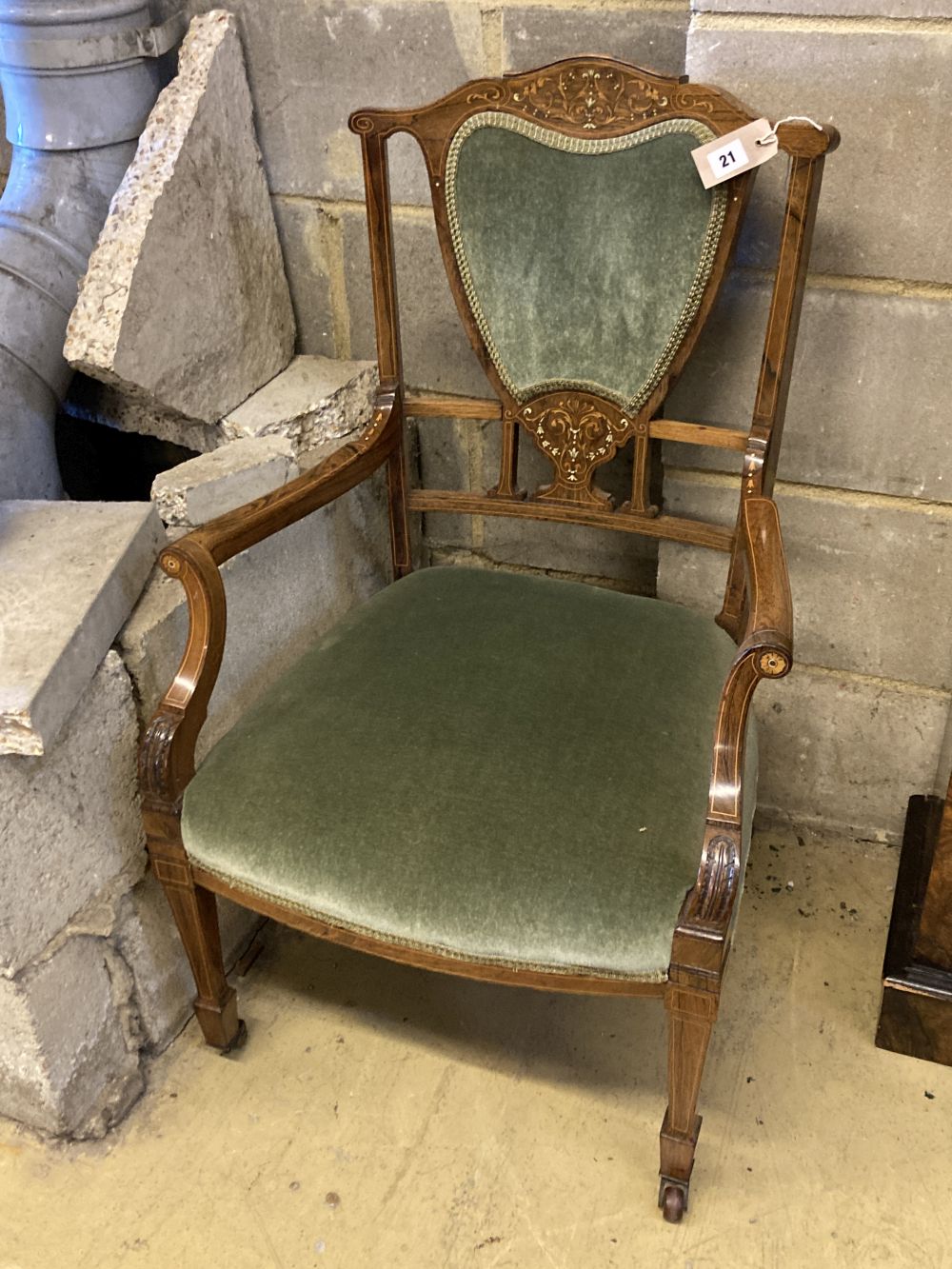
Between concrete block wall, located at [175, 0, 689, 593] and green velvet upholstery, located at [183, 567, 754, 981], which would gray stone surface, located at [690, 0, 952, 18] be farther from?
green velvet upholstery, located at [183, 567, 754, 981]

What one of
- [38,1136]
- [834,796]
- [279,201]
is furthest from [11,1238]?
[279,201]

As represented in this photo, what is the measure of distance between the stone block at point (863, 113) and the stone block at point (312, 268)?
0.69 m

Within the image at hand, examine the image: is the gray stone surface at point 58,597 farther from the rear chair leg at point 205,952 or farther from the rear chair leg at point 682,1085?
the rear chair leg at point 682,1085

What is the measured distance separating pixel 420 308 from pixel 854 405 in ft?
2.38

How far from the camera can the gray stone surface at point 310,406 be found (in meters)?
1.78

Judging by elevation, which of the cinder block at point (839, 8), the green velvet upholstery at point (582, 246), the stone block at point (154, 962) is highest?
the cinder block at point (839, 8)

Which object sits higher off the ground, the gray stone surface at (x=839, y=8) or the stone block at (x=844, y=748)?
the gray stone surface at (x=839, y=8)

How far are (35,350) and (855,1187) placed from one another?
166cm

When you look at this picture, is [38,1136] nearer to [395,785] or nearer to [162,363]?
[395,785]

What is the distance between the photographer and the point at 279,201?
1882 mm

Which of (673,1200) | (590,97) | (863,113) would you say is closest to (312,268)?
(590,97)

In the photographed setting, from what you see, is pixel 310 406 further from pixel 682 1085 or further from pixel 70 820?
pixel 682 1085

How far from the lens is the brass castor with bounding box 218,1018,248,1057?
63.6 inches

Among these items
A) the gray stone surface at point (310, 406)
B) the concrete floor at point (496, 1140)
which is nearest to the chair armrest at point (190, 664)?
the gray stone surface at point (310, 406)
